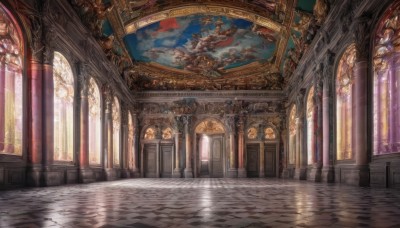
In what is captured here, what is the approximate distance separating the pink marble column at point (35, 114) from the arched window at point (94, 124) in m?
5.86

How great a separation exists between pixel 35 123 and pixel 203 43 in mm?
15112

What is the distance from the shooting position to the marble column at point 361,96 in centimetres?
1244

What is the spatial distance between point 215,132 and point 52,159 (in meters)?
18.7

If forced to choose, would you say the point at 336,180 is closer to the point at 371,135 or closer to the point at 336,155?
the point at 336,155

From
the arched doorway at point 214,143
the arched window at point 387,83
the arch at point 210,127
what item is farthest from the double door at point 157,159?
the arched window at point 387,83

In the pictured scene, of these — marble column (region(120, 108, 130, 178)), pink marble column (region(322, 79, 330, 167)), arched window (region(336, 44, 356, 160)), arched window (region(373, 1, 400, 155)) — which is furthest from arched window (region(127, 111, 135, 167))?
arched window (region(373, 1, 400, 155))

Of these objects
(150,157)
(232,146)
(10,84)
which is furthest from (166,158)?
(10,84)

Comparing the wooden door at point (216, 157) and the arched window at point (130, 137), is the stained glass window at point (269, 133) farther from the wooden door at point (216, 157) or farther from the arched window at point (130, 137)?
the arched window at point (130, 137)

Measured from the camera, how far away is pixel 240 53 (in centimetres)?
2698

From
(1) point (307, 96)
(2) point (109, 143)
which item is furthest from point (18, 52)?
(1) point (307, 96)

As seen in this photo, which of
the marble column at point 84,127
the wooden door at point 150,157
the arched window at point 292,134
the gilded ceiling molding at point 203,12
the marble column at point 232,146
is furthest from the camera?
the wooden door at point 150,157

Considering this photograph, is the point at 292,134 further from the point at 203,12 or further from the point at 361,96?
the point at 361,96

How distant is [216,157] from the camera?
3125 cm

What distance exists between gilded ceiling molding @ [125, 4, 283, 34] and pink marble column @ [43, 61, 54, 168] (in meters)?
9.08
